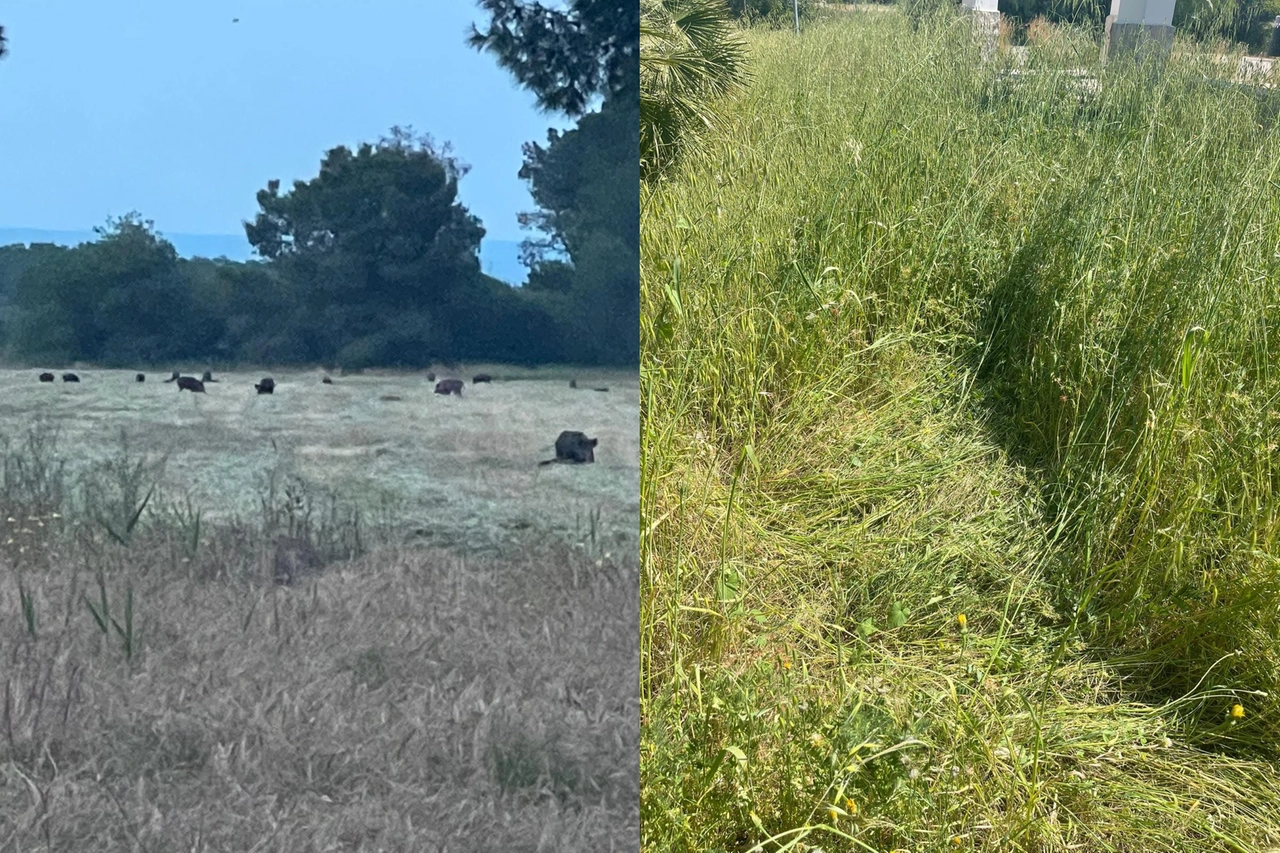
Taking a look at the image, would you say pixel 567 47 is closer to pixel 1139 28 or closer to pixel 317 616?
pixel 317 616

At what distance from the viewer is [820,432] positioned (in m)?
2.82

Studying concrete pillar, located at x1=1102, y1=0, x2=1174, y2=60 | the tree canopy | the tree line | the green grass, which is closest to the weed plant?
the tree line

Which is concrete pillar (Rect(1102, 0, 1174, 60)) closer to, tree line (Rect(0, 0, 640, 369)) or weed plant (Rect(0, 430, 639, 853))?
Answer: tree line (Rect(0, 0, 640, 369))

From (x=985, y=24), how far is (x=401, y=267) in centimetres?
567

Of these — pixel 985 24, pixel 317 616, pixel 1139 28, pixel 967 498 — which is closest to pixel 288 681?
pixel 317 616

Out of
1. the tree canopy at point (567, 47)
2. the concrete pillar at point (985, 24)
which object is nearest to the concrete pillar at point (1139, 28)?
the concrete pillar at point (985, 24)

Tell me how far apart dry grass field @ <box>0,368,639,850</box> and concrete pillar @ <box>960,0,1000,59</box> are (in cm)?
496

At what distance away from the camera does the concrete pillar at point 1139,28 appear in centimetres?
469

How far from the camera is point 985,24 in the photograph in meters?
5.87

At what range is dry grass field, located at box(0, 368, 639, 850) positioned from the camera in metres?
1.19

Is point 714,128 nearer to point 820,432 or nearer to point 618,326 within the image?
point 820,432

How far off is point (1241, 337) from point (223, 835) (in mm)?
2503

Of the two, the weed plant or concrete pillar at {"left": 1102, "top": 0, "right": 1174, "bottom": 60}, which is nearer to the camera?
the weed plant

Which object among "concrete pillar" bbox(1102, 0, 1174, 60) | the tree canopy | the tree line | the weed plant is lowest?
the weed plant
